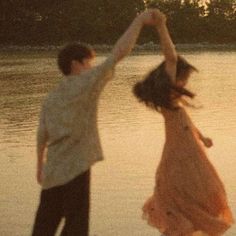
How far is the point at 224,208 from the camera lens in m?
4.57

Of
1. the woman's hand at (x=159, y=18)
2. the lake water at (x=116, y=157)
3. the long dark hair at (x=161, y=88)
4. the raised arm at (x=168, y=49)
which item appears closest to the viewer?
the woman's hand at (x=159, y=18)

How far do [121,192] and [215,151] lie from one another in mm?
2448

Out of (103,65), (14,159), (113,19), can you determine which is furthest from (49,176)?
(113,19)

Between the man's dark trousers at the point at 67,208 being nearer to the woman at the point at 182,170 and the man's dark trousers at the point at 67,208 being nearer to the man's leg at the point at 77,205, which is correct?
the man's leg at the point at 77,205

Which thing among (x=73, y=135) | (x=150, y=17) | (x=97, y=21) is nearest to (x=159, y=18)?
(x=150, y=17)

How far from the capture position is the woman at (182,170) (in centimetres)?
449

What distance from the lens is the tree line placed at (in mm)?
69000

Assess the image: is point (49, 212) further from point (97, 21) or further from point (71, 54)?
point (97, 21)

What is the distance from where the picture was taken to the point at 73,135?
4051 millimetres

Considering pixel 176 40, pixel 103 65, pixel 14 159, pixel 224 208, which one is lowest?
pixel 176 40

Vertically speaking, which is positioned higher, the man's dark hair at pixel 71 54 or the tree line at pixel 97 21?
the man's dark hair at pixel 71 54

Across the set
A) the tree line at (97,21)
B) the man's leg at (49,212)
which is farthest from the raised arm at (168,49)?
the tree line at (97,21)

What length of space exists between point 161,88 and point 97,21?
70.7 m

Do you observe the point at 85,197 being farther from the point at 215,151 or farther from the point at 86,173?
the point at 215,151
